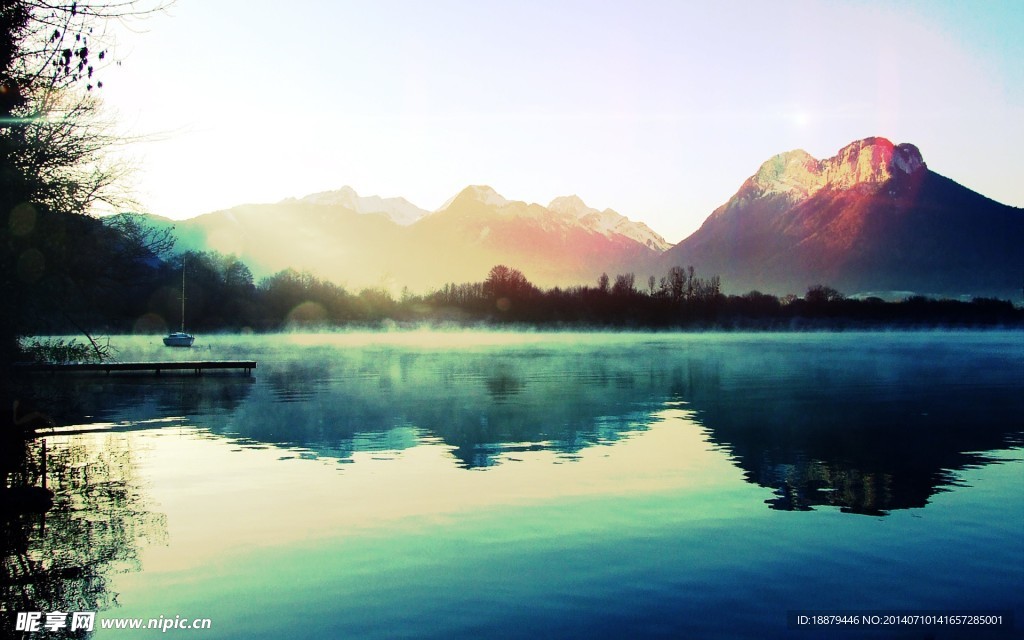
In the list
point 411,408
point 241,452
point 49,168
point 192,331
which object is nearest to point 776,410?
point 411,408

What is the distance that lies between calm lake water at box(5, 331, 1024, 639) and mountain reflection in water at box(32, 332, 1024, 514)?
27 cm

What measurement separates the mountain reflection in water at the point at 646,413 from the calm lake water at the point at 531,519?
0.27 m

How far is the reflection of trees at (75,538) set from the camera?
14.6 m

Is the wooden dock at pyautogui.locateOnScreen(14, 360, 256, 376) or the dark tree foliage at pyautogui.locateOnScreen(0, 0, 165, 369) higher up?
the dark tree foliage at pyautogui.locateOnScreen(0, 0, 165, 369)

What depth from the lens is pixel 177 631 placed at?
1345 cm

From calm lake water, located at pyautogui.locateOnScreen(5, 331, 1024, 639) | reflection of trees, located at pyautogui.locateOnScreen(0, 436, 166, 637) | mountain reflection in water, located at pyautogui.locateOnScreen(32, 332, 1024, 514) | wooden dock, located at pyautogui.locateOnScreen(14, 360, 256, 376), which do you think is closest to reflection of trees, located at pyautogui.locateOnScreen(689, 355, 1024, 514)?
mountain reflection in water, located at pyautogui.locateOnScreen(32, 332, 1024, 514)

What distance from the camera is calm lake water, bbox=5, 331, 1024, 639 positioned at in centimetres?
1452

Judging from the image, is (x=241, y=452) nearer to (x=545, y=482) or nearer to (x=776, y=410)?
(x=545, y=482)

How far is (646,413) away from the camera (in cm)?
4406

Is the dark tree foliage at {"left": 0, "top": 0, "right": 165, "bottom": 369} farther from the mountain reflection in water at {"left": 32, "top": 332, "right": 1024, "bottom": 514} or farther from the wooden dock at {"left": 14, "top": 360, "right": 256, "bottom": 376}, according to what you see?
the wooden dock at {"left": 14, "top": 360, "right": 256, "bottom": 376}

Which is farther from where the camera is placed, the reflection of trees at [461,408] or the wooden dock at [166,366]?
the wooden dock at [166,366]

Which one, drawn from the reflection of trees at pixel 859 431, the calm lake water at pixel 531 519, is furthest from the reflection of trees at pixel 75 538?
the reflection of trees at pixel 859 431

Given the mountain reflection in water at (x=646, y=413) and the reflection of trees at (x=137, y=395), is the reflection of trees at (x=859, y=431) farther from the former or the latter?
the reflection of trees at (x=137, y=395)

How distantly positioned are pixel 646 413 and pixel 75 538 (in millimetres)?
30690
